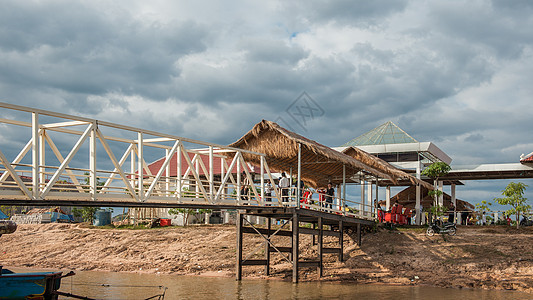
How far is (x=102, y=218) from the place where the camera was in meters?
35.7

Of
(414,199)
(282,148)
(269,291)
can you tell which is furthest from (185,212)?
(269,291)

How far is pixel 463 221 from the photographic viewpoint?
99.1 feet

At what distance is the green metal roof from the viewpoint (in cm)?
3111

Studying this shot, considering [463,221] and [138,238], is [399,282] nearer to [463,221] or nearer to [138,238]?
[463,221]

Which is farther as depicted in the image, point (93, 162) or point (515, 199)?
point (515, 199)

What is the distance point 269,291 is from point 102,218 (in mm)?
20980

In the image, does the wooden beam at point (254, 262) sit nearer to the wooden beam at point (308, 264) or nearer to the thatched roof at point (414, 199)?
the wooden beam at point (308, 264)

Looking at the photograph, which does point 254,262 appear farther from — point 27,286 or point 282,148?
point 27,286

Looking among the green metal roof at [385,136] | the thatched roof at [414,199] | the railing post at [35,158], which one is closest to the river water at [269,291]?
the railing post at [35,158]

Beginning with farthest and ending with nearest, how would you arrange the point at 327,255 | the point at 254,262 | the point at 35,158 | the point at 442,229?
1. the point at 442,229
2. the point at 327,255
3. the point at 254,262
4. the point at 35,158

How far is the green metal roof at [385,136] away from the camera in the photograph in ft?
102

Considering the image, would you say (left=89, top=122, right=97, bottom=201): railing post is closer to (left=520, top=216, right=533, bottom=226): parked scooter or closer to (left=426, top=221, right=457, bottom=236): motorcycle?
(left=426, top=221, right=457, bottom=236): motorcycle

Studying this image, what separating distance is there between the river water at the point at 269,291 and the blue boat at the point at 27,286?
9.53ft

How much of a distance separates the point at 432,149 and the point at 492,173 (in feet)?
11.4
